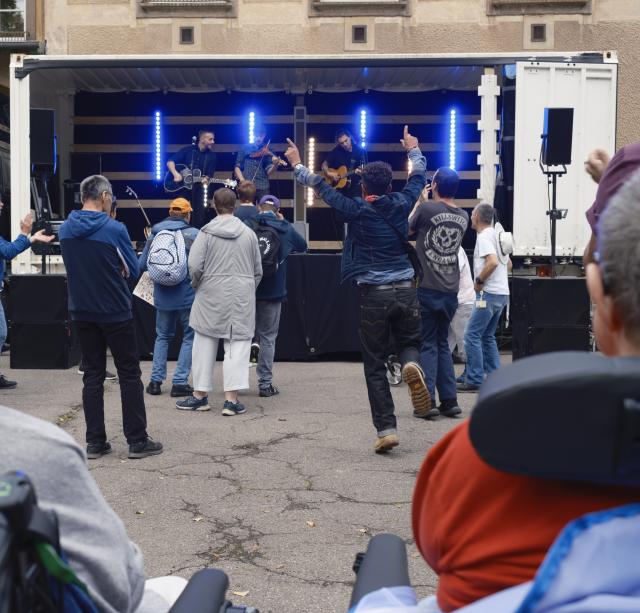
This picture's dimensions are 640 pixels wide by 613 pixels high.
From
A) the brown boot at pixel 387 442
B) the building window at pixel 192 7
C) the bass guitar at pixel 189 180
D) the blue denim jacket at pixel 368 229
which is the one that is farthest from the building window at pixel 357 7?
the brown boot at pixel 387 442

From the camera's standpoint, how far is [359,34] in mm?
17547

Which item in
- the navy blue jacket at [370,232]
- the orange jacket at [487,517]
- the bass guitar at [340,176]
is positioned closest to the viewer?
the orange jacket at [487,517]

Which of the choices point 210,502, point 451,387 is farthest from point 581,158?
point 210,502

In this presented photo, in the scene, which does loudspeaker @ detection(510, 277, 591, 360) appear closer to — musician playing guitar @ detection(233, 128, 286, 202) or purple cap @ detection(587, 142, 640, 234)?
purple cap @ detection(587, 142, 640, 234)

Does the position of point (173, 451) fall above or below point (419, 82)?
below

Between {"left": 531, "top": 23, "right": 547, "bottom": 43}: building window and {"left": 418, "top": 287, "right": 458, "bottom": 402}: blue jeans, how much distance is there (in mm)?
9884

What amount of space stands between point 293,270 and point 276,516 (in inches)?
293

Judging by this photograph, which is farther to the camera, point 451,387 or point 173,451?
point 451,387

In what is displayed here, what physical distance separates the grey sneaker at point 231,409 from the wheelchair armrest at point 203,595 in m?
6.75

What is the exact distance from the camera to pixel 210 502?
5.88m

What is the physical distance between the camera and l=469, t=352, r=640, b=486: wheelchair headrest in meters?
1.32

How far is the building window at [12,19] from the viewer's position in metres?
18.5

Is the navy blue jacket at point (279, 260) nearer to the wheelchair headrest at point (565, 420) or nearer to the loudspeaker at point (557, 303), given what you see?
the loudspeaker at point (557, 303)

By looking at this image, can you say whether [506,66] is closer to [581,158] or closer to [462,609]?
[581,158]
